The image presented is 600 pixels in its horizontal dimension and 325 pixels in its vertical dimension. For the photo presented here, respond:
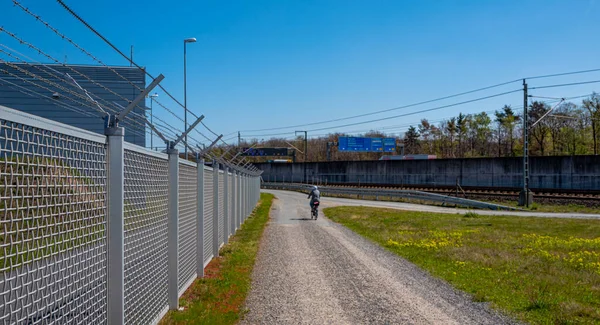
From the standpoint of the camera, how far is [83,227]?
3902 millimetres

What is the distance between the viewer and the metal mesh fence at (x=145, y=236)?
17.2 feet

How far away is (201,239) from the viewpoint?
9.82 m

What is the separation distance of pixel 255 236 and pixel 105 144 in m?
13.7

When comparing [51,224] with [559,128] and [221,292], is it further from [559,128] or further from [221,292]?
[559,128]

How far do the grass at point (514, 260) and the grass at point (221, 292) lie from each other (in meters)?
3.85

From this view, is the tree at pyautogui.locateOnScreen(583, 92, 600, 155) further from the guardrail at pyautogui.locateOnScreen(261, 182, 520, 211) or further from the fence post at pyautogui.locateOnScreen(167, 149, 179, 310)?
the fence post at pyautogui.locateOnScreen(167, 149, 179, 310)

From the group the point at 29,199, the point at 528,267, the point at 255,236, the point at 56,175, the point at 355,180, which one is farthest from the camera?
the point at 355,180

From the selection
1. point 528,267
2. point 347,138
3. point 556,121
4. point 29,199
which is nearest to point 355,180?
point 347,138

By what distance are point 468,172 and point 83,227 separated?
2128 inches

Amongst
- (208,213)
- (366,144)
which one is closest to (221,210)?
(208,213)

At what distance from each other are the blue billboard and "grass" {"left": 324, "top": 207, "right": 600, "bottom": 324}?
54633 millimetres

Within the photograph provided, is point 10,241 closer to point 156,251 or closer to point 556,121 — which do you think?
point 156,251

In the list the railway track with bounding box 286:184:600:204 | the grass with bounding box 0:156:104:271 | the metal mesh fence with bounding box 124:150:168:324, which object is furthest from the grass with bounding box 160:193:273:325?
the railway track with bounding box 286:184:600:204

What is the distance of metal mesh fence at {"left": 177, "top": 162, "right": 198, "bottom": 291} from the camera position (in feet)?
26.5
